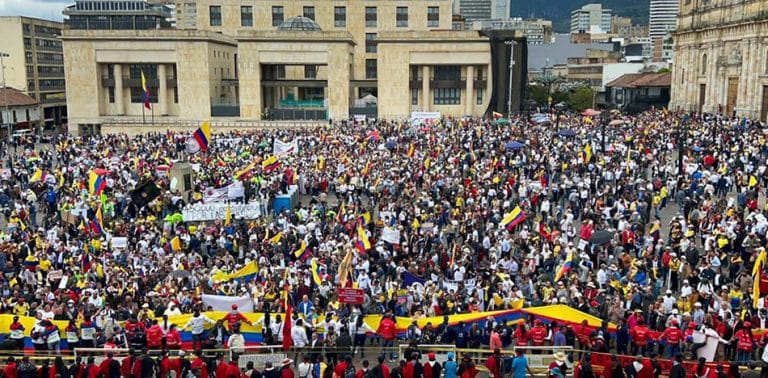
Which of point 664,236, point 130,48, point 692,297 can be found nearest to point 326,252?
point 692,297

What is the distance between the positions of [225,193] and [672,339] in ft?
60.8

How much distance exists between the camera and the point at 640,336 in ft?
47.2

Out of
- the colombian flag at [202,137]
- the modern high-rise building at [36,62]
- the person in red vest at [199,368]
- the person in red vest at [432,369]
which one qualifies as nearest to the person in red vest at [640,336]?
the person in red vest at [432,369]

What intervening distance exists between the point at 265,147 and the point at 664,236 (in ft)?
76.8

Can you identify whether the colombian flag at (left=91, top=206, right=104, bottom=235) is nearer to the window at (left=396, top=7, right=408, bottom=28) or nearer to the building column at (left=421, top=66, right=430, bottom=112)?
the building column at (left=421, top=66, right=430, bottom=112)

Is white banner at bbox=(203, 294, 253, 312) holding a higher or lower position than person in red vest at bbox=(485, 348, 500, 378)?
higher

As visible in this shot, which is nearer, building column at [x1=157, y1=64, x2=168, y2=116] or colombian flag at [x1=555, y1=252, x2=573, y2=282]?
colombian flag at [x1=555, y1=252, x2=573, y2=282]

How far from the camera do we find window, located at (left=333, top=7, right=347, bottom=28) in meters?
76.2

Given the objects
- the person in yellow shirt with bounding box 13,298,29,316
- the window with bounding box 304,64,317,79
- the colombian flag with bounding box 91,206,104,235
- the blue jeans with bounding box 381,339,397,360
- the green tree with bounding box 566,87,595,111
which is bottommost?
the blue jeans with bounding box 381,339,397,360

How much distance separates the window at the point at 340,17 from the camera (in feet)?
250

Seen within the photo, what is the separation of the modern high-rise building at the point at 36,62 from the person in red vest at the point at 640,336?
78421 millimetres

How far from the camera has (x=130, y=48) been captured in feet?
212

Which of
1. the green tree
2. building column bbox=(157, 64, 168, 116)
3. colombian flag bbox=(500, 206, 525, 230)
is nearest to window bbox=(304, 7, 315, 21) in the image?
building column bbox=(157, 64, 168, 116)

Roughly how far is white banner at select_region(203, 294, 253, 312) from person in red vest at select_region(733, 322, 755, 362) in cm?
990
